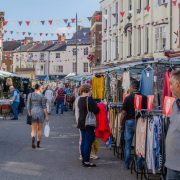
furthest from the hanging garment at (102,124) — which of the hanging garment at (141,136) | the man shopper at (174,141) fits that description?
the man shopper at (174,141)

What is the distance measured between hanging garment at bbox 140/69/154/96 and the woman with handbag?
4.11 ft

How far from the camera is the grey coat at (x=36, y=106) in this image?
518 inches

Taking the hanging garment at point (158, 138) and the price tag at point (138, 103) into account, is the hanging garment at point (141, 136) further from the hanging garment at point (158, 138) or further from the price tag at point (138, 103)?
the hanging garment at point (158, 138)

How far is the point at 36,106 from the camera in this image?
13234 millimetres

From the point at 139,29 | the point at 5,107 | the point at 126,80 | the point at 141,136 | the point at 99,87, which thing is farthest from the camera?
the point at 139,29

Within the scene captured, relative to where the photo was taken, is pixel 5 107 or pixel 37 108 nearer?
pixel 37 108

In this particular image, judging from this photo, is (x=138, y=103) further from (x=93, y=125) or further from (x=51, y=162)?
(x=51, y=162)

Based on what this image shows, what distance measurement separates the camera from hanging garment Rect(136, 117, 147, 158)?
885 centimetres

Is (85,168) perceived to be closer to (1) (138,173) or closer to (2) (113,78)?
(1) (138,173)

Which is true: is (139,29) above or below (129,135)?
above

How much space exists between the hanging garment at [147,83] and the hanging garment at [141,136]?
1.70 meters

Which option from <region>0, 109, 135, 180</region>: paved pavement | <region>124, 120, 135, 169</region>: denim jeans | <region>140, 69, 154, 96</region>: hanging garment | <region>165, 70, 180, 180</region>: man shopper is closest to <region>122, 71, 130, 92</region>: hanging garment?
<region>140, 69, 154, 96</region>: hanging garment

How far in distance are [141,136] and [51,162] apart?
2866 millimetres

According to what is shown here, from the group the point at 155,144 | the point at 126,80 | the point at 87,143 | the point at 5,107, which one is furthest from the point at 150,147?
the point at 5,107
